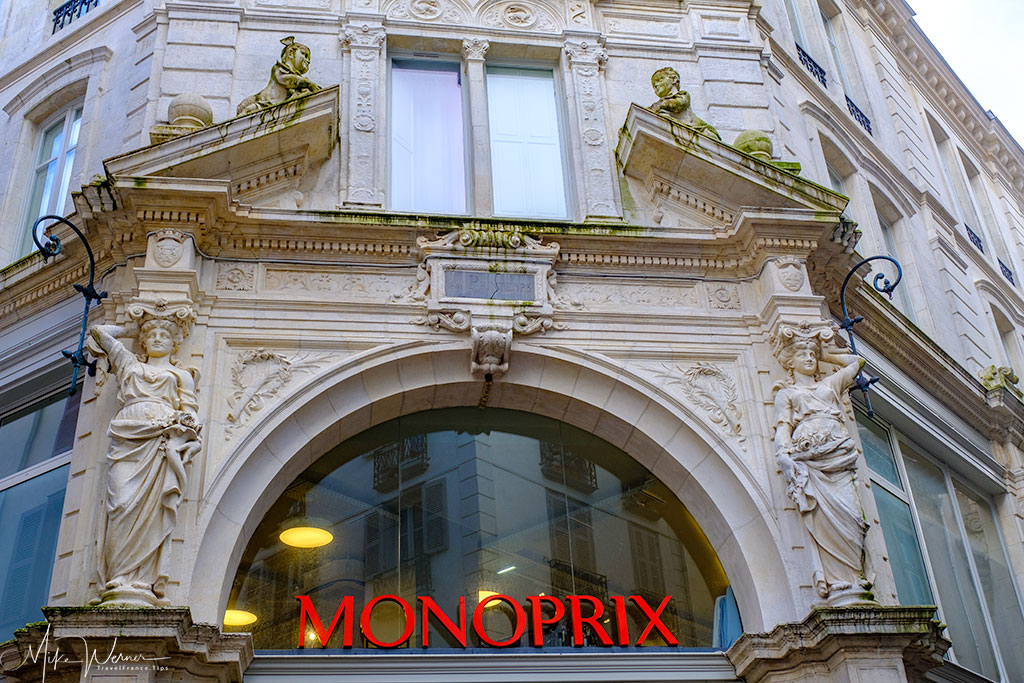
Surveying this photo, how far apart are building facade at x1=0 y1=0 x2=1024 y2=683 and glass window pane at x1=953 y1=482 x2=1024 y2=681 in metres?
0.07

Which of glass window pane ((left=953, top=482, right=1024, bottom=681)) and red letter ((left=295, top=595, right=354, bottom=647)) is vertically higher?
glass window pane ((left=953, top=482, right=1024, bottom=681))

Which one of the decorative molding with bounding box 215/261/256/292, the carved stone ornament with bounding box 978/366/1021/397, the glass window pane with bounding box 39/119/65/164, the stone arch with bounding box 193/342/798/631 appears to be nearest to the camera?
the stone arch with bounding box 193/342/798/631

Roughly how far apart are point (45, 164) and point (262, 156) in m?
4.83

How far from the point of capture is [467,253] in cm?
1064

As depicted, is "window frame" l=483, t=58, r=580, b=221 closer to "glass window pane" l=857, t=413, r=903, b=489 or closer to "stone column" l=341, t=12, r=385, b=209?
"stone column" l=341, t=12, r=385, b=209

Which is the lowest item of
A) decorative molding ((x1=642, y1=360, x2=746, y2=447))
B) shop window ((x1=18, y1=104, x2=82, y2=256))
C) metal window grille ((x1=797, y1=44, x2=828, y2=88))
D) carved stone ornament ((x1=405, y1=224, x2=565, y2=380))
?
decorative molding ((x1=642, y1=360, x2=746, y2=447))

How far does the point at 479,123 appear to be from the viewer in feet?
40.1

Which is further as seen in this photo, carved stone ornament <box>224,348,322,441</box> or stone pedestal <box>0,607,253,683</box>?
carved stone ornament <box>224,348,322,441</box>

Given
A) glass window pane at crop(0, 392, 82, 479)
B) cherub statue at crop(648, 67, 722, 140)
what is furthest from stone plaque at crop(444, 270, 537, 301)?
glass window pane at crop(0, 392, 82, 479)

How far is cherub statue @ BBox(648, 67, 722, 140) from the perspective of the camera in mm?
11922

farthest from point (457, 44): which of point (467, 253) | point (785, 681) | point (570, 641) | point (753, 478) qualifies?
point (785, 681)

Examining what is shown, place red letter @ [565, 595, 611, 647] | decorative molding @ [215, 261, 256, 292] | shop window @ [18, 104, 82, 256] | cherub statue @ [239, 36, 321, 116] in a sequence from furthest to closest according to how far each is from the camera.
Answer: shop window @ [18, 104, 82, 256] → cherub statue @ [239, 36, 321, 116] → decorative molding @ [215, 261, 256, 292] → red letter @ [565, 595, 611, 647]

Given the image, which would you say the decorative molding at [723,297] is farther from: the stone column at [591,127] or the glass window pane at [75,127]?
the glass window pane at [75,127]

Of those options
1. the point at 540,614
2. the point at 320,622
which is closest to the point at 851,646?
the point at 540,614
